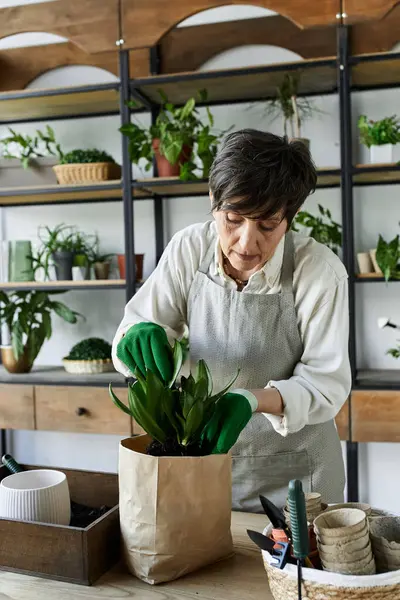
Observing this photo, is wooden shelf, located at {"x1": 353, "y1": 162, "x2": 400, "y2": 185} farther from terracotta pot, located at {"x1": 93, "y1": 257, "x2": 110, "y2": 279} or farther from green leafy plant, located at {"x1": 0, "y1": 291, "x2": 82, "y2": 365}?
green leafy plant, located at {"x1": 0, "y1": 291, "x2": 82, "y2": 365}

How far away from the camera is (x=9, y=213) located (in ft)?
10.6

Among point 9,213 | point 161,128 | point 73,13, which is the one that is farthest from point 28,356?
point 73,13

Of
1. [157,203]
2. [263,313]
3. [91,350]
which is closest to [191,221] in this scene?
[157,203]

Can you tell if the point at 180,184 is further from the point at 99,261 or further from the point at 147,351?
the point at 147,351

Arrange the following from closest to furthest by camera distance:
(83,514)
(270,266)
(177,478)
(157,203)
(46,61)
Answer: (177,478) < (83,514) < (270,266) < (157,203) < (46,61)

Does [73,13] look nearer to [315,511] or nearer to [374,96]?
[374,96]

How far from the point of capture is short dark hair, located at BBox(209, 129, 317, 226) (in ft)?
3.77

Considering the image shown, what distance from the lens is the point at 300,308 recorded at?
4.54ft

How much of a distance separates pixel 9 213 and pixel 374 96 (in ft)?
6.26

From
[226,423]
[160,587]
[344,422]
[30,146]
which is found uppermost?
[30,146]

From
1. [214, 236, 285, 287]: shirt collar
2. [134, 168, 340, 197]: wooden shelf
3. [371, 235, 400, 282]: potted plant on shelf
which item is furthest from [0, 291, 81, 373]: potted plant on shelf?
[214, 236, 285, 287]: shirt collar

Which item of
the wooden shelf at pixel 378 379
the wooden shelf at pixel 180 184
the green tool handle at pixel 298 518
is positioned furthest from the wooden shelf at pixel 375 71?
the green tool handle at pixel 298 518

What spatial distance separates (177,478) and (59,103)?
246cm

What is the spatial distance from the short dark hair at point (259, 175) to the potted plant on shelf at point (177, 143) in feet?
4.50
